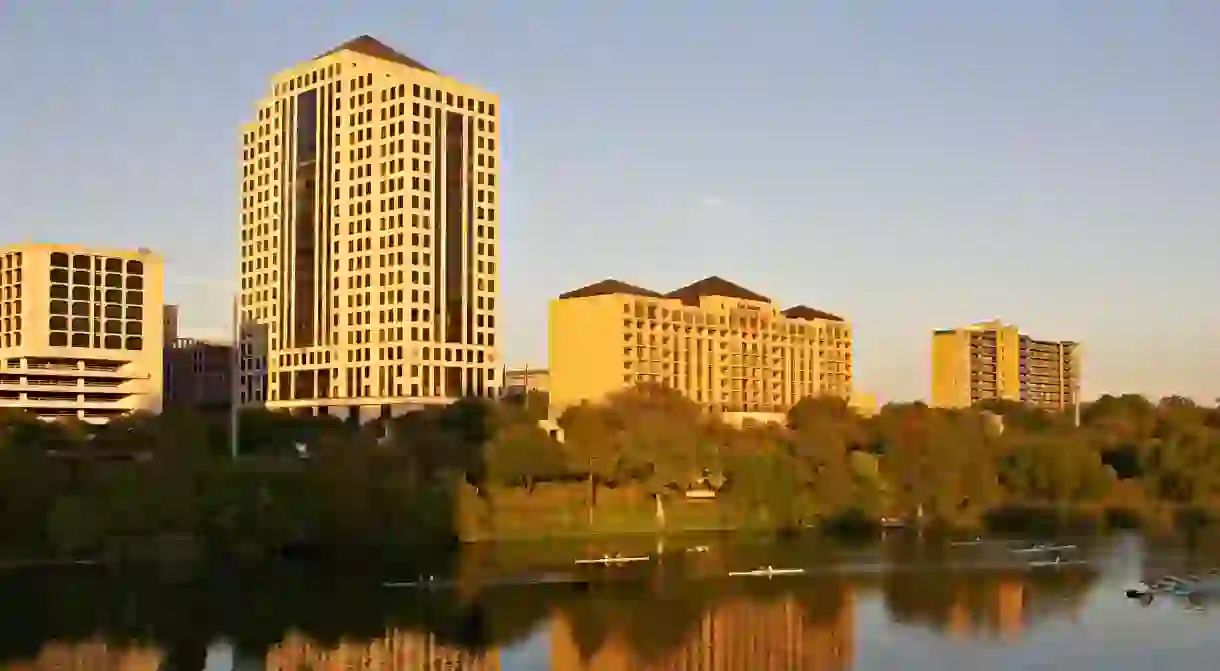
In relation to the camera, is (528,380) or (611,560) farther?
(528,380)

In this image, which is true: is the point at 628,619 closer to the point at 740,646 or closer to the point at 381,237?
the point at 740,646

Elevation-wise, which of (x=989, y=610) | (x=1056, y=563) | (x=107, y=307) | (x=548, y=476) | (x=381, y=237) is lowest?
(x=1056, y=563)

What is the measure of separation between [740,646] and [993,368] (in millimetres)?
105393

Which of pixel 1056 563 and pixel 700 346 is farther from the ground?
pixel 700 346

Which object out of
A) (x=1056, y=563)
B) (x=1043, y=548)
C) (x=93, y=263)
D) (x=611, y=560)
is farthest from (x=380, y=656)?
(x=93, y=263)

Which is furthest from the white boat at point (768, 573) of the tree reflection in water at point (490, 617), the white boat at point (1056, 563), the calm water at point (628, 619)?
the white boat at point (1056, 563)

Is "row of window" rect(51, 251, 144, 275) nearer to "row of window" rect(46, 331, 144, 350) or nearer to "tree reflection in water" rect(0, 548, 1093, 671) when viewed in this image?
"row of window" rect(46, 331, 144, 350)

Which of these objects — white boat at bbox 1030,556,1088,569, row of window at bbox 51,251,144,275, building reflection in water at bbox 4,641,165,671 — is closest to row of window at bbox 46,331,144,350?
row of window at bbox 51,251,144,275

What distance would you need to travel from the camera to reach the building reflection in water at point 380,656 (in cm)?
2716

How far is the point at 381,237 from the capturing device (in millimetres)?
83000

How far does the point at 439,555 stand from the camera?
1847 inches

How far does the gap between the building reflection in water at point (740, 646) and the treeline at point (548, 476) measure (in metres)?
16.7

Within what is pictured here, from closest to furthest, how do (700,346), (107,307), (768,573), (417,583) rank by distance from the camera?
(417,583), (768,573), (107,307), (700,346)

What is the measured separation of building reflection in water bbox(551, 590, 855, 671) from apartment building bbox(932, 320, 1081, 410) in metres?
94.2
